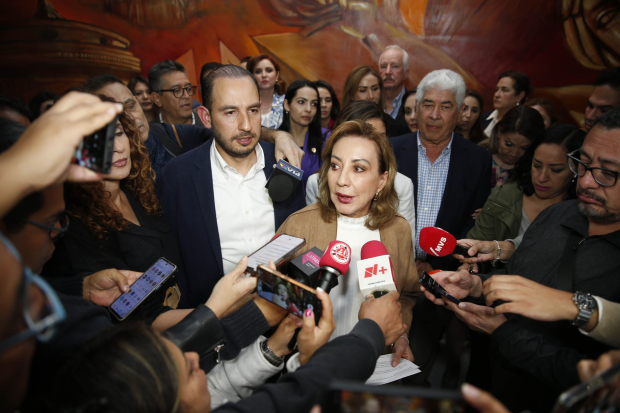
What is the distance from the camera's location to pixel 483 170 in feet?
10.1

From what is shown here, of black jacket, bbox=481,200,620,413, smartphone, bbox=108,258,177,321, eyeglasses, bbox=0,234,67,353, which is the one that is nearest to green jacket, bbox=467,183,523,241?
black jacket, bbox=481,200,620,413

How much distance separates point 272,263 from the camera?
1348mm

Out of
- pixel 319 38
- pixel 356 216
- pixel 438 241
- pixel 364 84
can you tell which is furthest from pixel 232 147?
pixel 319 38

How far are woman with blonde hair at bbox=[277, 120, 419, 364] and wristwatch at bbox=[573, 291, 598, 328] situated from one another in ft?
2.65

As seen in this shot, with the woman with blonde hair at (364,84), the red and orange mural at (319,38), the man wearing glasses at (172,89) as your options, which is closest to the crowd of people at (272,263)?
the man wearing glasses at (172,89)

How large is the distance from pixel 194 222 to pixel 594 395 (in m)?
2.13

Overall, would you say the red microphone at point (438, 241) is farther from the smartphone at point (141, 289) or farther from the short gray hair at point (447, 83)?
the short gray hair at point (447, 83)

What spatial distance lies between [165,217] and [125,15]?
21.4ft

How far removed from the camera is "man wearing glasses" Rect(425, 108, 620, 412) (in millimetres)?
1479

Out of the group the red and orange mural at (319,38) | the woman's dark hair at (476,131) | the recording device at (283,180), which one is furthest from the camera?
the red and orange mural at (319,38)

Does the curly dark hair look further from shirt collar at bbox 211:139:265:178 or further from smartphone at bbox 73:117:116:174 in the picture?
smartphone at bbox 73:117:116:174

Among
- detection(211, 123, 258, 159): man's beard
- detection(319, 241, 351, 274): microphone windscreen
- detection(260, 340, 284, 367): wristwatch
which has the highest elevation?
detection(211, 123, 258, 159): man's beard

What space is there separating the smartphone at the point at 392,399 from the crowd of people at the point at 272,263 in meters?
0.05

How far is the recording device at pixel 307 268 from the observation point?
1410 millimetres
